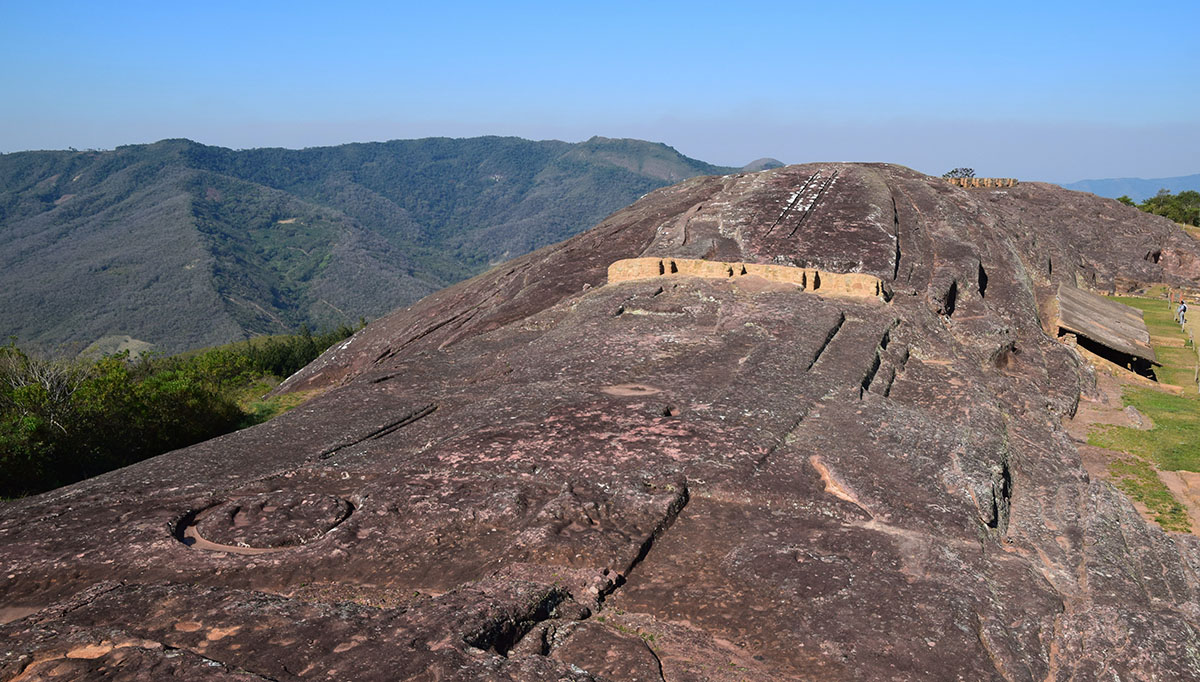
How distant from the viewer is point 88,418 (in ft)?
55.5

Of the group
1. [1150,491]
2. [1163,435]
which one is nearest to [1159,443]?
[1163,435]

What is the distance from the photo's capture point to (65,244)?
15250cm

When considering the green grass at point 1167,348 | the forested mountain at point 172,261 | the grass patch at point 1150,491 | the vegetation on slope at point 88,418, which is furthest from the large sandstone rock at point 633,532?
the forested mountain at point 172,261

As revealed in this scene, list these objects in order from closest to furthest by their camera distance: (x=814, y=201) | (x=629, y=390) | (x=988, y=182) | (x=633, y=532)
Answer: (x=633, y=532) < (x=629, y=390) < (x=814, y=201) < (x=988, y=182)

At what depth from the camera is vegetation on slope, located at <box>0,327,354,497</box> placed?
1545 cm

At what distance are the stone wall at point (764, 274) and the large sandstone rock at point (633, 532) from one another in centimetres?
165

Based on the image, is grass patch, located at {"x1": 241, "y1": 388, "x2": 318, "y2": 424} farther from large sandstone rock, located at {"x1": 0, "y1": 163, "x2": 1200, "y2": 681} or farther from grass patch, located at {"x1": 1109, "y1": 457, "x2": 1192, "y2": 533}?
grass patch, located at {"x1": 1109, "y1": 457, "x2": 1192, "y2": 533}

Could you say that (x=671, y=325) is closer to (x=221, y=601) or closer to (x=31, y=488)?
(x=221, y=601)

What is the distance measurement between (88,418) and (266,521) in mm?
10088

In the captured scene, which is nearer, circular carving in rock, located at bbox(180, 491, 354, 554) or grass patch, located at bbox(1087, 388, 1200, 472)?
circular carving in rock, located at bbox(180, 491, 354, 554)

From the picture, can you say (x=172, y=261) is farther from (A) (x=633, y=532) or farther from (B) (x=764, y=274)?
(A) (x=633, y=532)

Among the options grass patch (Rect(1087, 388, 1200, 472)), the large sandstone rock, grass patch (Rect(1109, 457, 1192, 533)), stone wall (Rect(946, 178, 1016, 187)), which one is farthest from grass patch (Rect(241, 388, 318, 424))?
stone wall (Rect(946, 178, 1016, 187))

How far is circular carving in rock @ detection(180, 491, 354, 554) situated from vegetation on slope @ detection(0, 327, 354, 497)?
827cm

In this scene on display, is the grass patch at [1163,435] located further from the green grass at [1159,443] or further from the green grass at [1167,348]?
the green grass at [1167,348]
